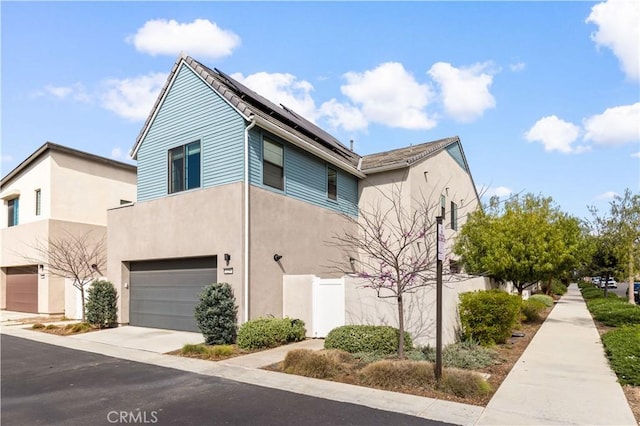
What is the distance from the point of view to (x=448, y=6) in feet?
37.8

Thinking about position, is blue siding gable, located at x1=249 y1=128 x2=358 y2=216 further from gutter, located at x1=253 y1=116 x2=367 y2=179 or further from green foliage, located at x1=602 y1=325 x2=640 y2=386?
green foliage, located at x1=602 y1=325 x2=640 y2=386

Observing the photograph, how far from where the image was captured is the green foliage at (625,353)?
7.84 m

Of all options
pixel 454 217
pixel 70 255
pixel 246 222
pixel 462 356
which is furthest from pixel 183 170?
pixel 454 217

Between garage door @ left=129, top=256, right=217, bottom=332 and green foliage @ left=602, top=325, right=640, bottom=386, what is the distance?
1071cm

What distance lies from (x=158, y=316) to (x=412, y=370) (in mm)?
10528

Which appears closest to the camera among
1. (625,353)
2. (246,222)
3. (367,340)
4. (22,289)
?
(625,353)

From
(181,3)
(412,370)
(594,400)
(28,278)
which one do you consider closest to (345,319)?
(412,370)

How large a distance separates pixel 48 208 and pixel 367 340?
18.5 m

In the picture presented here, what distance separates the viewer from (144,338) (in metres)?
12.7

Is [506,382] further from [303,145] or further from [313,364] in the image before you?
[303,145]

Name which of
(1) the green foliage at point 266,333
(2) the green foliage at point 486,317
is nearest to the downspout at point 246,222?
(1) the green foliage at point 266,333

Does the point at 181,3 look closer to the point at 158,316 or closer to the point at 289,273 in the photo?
the point at 289,273

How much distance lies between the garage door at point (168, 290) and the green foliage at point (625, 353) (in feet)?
35.1

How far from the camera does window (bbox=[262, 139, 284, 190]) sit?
13.4 metres
